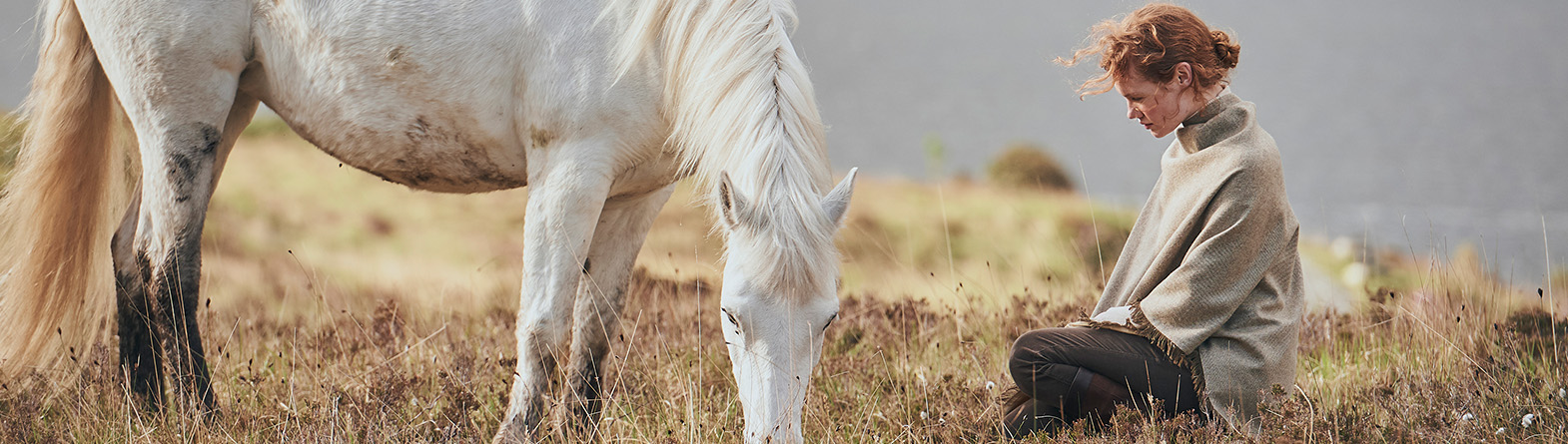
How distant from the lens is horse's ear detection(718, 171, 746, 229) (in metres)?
2.35

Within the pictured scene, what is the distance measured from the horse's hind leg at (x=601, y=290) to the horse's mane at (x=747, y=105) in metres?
0.52

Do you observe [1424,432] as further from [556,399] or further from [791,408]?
[556,399]

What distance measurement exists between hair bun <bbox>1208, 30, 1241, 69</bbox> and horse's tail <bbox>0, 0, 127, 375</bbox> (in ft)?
11.7

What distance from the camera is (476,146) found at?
123 inches

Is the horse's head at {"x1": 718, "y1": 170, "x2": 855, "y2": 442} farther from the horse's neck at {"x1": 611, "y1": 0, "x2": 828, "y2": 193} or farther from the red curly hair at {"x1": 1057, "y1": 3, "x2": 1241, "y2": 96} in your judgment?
the red curly hair at {"x1": 1057, "y1": 3, "x2": 1241, "y2": 96}

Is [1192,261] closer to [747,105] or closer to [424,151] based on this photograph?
[747,105]

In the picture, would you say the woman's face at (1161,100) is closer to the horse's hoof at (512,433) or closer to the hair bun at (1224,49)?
the hair bun at (1224,49)

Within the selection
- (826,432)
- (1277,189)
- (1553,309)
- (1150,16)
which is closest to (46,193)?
(826,432)

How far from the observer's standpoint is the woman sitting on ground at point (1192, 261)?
2.34m

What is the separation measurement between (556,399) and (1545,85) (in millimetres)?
83078

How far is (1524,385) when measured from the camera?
3332 mm

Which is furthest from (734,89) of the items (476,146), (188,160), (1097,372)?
(188,160)

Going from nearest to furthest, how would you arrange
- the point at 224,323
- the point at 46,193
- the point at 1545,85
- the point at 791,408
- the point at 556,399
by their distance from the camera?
the point at 791,408, the point at 556,399, the point at 46,193, the point at 224,323, the point at 1545,85

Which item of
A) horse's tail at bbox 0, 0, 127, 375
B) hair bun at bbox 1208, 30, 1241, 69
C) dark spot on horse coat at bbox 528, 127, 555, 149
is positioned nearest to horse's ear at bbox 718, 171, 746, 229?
dark spot on horse coat at bbox 528, 127, 555, 149
